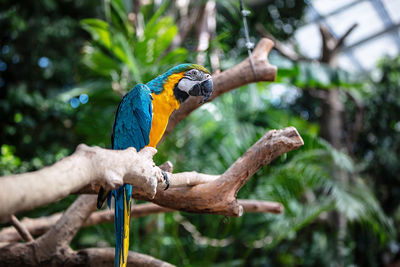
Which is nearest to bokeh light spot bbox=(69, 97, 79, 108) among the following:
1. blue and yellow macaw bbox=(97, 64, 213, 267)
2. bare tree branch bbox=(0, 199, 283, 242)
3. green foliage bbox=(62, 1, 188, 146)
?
green foliage bbox=(62, 1, 188, 146)

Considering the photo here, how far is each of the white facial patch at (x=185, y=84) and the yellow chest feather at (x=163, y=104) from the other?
0.6 inches

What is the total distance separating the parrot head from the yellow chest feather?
0.07ft

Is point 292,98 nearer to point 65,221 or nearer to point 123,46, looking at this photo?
point 123,46

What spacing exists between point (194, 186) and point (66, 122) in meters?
2.31

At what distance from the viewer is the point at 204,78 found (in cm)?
95

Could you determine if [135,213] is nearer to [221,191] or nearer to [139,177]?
[221,191]

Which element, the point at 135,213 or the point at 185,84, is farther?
the point at 135,213

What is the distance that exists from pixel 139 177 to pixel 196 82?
0.37 m

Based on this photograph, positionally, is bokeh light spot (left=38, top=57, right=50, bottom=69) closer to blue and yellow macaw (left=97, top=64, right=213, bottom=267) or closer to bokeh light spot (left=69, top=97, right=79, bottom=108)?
bokeh light spot (left=69, top=97, right=79, bottom=108)

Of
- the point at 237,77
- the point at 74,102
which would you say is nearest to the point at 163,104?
the point at 237,77

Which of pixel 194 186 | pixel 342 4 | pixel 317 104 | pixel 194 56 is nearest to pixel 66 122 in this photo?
pixel 194 56

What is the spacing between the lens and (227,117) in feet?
6.62

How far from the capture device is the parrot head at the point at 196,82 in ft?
3.11

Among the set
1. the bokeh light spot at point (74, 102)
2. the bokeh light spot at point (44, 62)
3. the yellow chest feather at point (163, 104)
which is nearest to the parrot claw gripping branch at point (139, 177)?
the yellow chest feather at point (163, 104)
